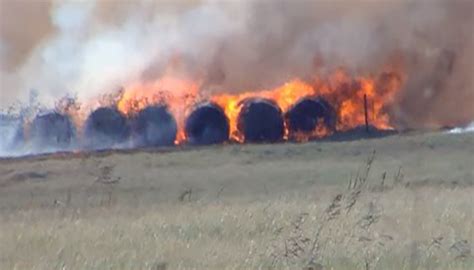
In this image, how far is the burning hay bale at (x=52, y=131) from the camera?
147ft

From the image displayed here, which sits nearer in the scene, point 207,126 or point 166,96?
point 207,126

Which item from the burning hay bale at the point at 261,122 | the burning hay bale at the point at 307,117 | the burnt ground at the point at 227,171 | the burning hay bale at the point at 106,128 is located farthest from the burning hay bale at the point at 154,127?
the burnt ground at the point at 227,171

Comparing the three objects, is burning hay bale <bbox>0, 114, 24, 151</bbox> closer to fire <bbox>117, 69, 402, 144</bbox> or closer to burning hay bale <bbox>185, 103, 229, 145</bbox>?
fire <bbox>117, 69, 402, 144</bbox>

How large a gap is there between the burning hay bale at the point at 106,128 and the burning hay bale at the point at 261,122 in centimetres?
448

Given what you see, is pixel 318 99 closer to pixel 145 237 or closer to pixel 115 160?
pixel 115 160

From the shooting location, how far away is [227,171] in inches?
1124

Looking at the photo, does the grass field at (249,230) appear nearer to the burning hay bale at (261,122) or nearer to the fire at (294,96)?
the burning hay bale at (261,122)

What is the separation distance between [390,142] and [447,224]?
2457 centimetres

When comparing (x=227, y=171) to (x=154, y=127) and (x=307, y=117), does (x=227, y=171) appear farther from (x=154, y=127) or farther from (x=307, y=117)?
(x=307, y=117)

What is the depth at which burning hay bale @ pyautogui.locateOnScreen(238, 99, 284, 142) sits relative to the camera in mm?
45656

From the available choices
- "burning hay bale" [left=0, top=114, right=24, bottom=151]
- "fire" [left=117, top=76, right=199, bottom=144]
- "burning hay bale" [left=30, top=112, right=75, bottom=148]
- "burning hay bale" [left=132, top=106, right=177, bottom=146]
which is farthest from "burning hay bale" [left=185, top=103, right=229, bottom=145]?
"burning hay bale" [left=0, top=114, right=24, bottom=151]

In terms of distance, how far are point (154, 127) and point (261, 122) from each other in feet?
13.3

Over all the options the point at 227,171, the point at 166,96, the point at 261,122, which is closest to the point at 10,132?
the point at 166,96

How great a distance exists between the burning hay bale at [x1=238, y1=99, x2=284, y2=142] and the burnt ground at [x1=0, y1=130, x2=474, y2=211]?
673 cm
